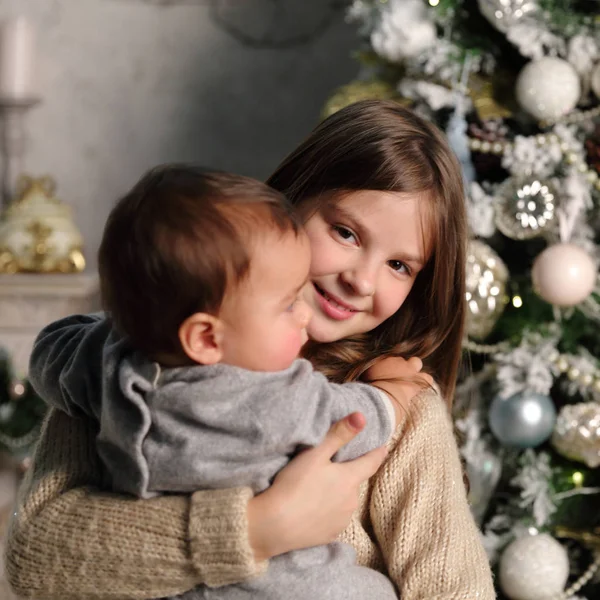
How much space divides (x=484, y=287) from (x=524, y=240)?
0.31m

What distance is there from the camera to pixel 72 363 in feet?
4.08

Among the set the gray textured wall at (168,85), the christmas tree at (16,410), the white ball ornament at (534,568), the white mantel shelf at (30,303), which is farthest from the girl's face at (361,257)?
the gray textured wall at (168,85)

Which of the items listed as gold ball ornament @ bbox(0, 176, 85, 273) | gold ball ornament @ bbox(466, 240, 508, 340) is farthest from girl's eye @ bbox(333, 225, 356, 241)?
gold ball ornament @ bbox(0, 176, 85, 273)

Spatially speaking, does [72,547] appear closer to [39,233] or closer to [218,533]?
[218,533]

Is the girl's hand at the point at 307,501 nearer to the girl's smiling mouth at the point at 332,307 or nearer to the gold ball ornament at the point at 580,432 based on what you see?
the girl's smiling mouth at the point at 332,307

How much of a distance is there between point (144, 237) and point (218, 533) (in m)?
0.33

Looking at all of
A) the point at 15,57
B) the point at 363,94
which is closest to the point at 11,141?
the point at 15,57

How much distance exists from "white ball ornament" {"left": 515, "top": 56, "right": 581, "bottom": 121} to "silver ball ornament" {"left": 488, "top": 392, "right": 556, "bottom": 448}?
0.60 metres

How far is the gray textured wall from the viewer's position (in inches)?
134

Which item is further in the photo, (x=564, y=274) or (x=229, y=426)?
(x=564, y=274)

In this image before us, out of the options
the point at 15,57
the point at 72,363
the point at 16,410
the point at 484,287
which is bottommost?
the point at 16,410

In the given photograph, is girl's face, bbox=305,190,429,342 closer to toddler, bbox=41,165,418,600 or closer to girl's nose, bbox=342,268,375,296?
girl's nose, bbox=342,268,375,296

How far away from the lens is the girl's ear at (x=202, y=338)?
106cm

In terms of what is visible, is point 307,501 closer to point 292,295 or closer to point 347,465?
point 347,465
